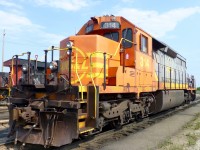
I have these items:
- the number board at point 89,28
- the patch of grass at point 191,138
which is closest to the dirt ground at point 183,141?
the patch of grass at point 191,138

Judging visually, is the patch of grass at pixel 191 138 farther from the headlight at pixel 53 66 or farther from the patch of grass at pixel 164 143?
the headlight at pixel 53 66

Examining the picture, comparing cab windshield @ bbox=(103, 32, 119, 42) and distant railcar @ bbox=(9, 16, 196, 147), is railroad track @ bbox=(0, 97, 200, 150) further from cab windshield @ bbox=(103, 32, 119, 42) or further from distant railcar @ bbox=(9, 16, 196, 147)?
cab windshield @ bbox=(103, 32, 119, 42)

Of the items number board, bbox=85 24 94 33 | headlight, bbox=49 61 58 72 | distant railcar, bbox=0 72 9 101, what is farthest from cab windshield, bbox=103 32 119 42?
distant railcar, bbox=0 72 9 101

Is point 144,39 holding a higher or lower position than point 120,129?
higher

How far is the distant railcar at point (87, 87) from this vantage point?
6621 millimetres

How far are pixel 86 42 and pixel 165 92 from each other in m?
6.81

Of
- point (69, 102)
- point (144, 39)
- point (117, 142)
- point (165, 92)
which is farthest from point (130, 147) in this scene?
point (165, 92)

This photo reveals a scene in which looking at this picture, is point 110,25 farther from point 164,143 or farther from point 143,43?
point 164,143

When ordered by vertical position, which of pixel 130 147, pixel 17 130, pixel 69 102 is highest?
pixel 69 102

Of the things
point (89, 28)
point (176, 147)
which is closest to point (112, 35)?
point (89, 28)

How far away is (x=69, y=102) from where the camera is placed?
6582mm

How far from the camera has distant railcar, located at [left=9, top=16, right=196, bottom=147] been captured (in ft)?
21.7

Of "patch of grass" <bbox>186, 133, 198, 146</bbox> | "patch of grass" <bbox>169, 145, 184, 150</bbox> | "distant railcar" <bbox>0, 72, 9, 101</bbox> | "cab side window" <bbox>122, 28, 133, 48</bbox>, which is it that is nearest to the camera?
"patch of grass" <bbox>169, 145, 184, 150</bbox>

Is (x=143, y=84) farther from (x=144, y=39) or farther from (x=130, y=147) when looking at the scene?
(x=130, y=147)
